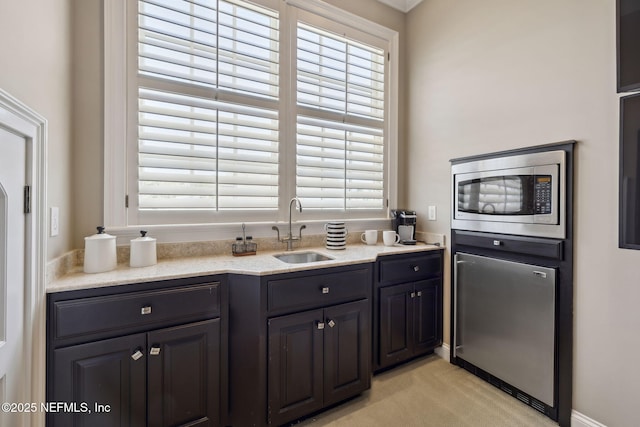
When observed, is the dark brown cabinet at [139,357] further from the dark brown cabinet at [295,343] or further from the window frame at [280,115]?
the window frame at [280,115]

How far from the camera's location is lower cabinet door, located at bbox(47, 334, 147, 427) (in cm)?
127

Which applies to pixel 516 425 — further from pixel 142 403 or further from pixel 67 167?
pixel 67 167

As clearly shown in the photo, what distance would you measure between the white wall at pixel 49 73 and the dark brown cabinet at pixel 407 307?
6.64 ft

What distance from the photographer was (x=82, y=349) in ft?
4.27

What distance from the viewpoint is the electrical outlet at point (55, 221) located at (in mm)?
1400

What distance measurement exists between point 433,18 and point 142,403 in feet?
11.9

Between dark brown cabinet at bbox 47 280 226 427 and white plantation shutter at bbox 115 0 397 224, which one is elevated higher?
white plantation shutter at bbox 115 0 397 224

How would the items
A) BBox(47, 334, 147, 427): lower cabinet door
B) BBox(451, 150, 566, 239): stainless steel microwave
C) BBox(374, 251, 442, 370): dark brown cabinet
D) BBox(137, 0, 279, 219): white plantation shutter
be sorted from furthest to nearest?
BBox(374, 251, 442, 370): dark brown cabinet
BBox(137, 0, 279, 219): white plantation shutter
BBox(451, 150, 566, 239): stainless steel microwave
BBox(47, 334, 147, 427): lower cabinet door

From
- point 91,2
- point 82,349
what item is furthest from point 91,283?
point 91,2

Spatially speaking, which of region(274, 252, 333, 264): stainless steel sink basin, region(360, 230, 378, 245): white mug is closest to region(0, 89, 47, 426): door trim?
region(274, 252, 333, 264): stainless steel sink basin

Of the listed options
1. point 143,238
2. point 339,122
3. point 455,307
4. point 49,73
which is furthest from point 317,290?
point 49,73

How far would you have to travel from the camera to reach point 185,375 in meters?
1.52

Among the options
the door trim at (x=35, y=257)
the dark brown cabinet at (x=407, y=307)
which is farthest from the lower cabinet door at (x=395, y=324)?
the door trim at (x=35, y=257)

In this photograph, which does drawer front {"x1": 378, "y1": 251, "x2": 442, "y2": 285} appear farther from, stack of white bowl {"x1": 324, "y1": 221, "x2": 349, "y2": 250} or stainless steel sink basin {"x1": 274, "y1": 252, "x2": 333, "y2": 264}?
stainless steel sink basin {"x1": 274, "y1": 252, "x2": 333, "y2": 264}
